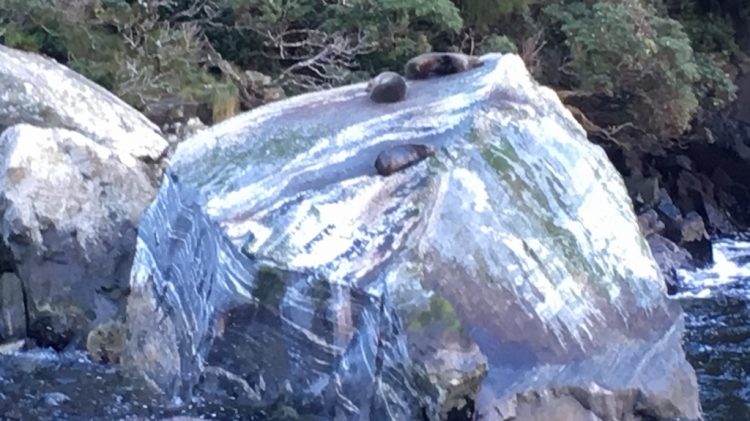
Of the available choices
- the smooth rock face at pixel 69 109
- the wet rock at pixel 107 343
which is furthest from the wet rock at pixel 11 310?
the smooth rock face at pixel 69 109

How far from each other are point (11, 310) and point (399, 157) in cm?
333

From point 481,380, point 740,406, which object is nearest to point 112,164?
point 481,380

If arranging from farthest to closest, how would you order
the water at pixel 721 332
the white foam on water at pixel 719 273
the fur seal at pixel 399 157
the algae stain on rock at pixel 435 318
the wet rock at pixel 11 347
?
the white foam on water at pixel 719 273, the wet rock at pixel 11 347, the water at pixel 721 332, the fur seal at pixel 399 157, the algae stain on rock at pixel 435 318

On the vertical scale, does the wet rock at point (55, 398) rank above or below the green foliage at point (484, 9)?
below

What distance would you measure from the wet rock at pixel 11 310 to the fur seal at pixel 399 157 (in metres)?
3.12

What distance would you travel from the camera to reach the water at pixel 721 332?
23.6 feet

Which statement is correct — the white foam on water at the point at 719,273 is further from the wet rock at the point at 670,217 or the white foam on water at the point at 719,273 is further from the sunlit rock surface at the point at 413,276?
the sunlit rock surface at the point at 413,276

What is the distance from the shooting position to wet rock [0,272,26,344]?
766 centimetres

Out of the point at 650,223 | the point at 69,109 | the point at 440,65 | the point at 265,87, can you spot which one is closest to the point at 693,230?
the point at 650,223

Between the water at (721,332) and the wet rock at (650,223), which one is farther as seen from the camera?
the wet rock at (650,223)

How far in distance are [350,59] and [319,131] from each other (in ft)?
17.3

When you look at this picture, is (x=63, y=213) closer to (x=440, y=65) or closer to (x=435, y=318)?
(x=440, y=65)

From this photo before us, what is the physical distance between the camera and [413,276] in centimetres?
537

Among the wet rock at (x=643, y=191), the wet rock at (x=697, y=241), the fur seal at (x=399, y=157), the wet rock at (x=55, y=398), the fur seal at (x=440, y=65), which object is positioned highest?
the fur seal at (x=440, y=65)
